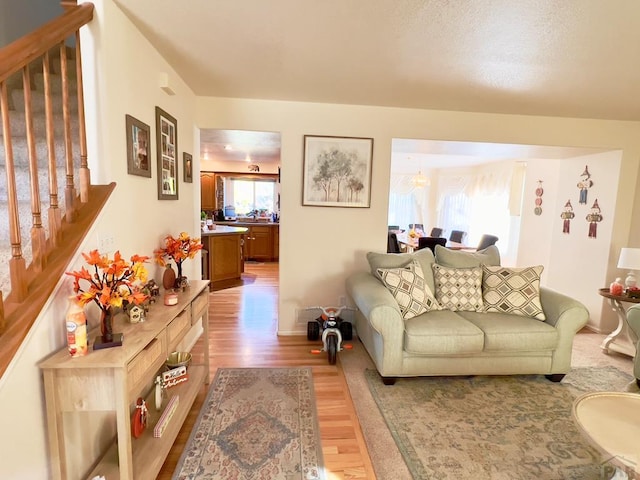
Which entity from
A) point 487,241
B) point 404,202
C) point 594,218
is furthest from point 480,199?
point 594,218

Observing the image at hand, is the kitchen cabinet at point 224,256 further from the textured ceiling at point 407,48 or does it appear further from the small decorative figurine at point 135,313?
the small decorative figurine at point 135,313

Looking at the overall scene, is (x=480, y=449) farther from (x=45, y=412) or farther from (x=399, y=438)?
(x=45, y=412)

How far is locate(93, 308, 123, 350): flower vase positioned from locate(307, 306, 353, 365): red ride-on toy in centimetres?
177

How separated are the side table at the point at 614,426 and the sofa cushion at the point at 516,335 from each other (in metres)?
0.76

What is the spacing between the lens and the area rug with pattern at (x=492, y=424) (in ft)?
5.74

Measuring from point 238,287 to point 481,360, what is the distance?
3726 mm

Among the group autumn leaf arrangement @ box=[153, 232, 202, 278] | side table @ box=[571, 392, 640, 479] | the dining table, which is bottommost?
side table @ box=[571, 392, 640, 479]

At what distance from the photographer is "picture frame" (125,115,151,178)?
1843 mm

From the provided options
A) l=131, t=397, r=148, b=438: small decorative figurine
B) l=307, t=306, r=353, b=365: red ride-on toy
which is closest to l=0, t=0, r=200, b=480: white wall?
l=131, t=397, r=148, b=438: small decorative figurine

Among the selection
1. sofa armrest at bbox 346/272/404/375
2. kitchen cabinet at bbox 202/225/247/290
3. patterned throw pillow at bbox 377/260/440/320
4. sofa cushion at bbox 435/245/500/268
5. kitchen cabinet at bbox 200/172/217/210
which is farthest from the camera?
kitchen cabinet at bbox 200/172/217/210

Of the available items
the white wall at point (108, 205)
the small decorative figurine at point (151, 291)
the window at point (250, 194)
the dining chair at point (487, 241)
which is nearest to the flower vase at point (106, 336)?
the white wall at point (108, 205)

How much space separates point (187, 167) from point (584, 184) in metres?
4.47

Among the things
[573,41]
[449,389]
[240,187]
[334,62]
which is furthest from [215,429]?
[240,187]

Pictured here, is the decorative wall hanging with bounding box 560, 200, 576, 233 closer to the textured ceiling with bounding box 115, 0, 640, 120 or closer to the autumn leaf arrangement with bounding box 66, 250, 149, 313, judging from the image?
the textured ceiling with bounding box 115, 0, 640, 120
